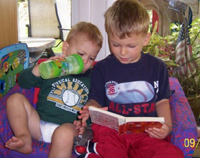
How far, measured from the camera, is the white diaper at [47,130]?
4.27 feet

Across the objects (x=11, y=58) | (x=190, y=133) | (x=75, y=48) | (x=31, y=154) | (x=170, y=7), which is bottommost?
(x=31, y=154)

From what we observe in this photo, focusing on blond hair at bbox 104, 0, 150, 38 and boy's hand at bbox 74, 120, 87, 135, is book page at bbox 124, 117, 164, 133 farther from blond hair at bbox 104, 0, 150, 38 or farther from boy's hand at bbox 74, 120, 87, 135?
blond hair at bbox 104, 0, 150, 38

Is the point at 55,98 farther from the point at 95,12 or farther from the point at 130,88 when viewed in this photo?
the point at 95,12

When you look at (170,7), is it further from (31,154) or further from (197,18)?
(31,154)

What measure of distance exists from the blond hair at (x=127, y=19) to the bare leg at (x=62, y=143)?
0.46 meters

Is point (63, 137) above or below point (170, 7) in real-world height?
below

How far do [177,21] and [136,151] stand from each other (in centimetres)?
124

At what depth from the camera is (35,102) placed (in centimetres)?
152

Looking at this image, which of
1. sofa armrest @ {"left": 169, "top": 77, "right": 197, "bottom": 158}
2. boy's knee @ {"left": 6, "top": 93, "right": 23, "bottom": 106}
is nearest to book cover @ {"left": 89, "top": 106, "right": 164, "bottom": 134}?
sofa armrest @ {"left": 169, "top": 77, "right": 197, "bottom": 158}

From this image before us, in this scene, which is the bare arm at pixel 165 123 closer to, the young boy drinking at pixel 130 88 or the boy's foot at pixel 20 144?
the young boy drinking at pixel 130 88

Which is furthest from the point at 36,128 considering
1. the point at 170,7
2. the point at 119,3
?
the point at 170,7

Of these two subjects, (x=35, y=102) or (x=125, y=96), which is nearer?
(x=125, y=96)

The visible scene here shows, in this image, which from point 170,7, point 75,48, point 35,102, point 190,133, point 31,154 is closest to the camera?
point 190,133

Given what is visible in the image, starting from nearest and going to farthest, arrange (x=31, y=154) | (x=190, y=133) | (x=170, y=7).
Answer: (x=190, y=133) → (x=31, y=154) → (x=170, y=7)
